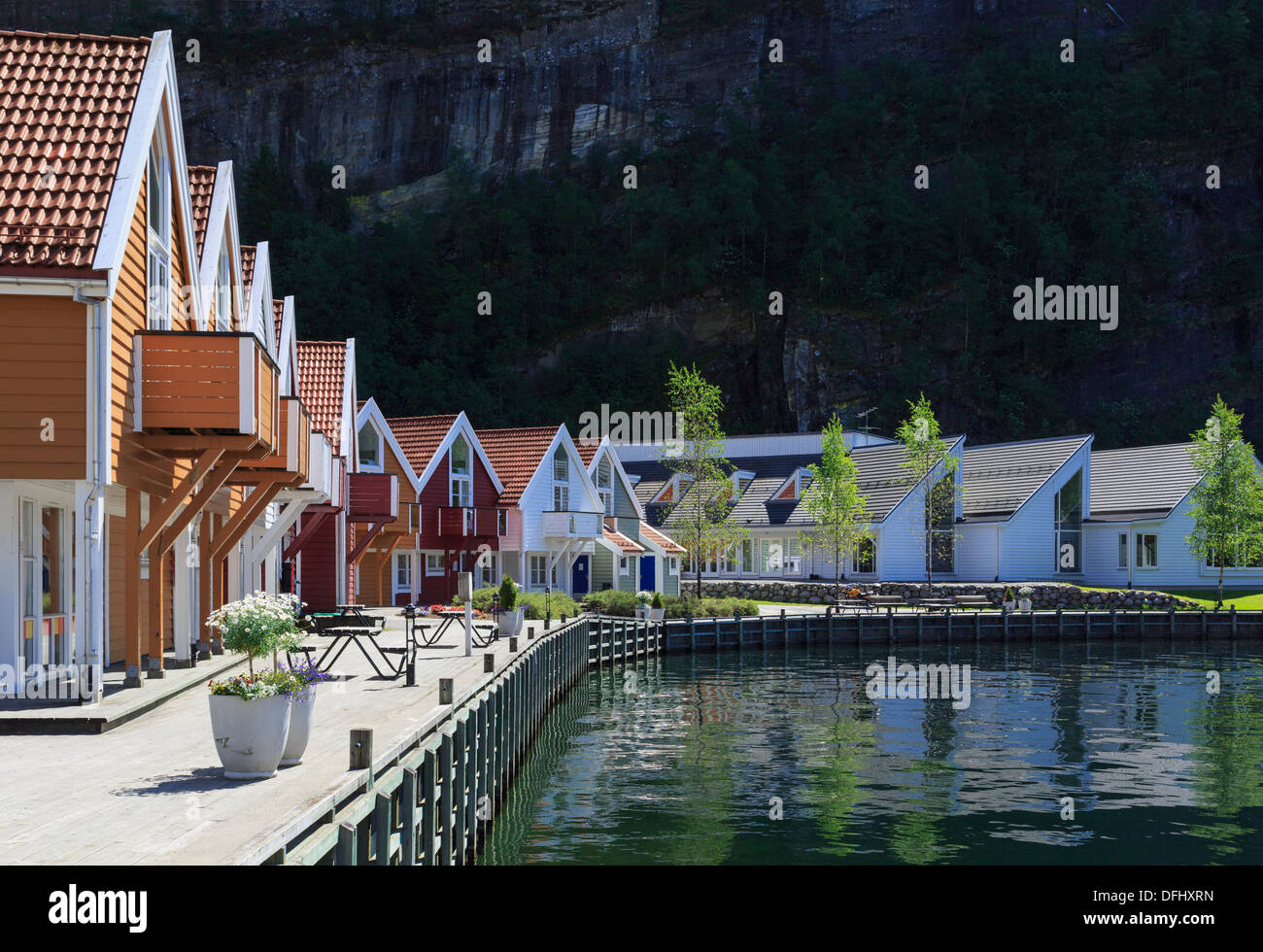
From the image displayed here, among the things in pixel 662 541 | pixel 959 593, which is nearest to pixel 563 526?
pixel 662 541

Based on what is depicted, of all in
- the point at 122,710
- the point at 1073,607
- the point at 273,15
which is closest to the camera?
the point at 122,710

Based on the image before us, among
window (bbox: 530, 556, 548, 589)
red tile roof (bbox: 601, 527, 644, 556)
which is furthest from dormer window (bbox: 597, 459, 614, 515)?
window (bbox: 530, 556, 548, 589)

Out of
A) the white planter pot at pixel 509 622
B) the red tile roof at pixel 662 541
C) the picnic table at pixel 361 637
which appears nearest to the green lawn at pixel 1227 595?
the red tile roof at pixel 662 541

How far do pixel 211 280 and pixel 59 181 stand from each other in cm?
610

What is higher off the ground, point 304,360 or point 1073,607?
point 304,360

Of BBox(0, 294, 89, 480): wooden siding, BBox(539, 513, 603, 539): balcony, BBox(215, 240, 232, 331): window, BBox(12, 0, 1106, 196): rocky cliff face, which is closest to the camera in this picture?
BBox(0, 294, 89, 480): wooden siding

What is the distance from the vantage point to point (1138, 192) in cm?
10844

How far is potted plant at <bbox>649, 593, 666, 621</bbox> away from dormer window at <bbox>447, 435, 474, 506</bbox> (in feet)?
28.9

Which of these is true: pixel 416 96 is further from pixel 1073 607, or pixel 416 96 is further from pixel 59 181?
pixel 59 181

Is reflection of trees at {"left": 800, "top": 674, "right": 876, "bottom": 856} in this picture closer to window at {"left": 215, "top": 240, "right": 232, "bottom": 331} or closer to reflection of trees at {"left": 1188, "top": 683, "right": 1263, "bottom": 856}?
reflection of trees at {"left": 1188, "top": 683, "right": 1263, "bottom": 856}

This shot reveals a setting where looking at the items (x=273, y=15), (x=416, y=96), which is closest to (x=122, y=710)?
(x=416, y=96)

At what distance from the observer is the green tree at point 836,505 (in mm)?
60594

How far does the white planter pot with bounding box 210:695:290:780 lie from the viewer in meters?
11.0

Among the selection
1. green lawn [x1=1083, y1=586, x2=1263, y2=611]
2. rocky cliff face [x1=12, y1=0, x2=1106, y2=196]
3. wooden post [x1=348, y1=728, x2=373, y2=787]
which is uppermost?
rocky cliff face [x1=12, y1=0, x2=1106, y2=196]
